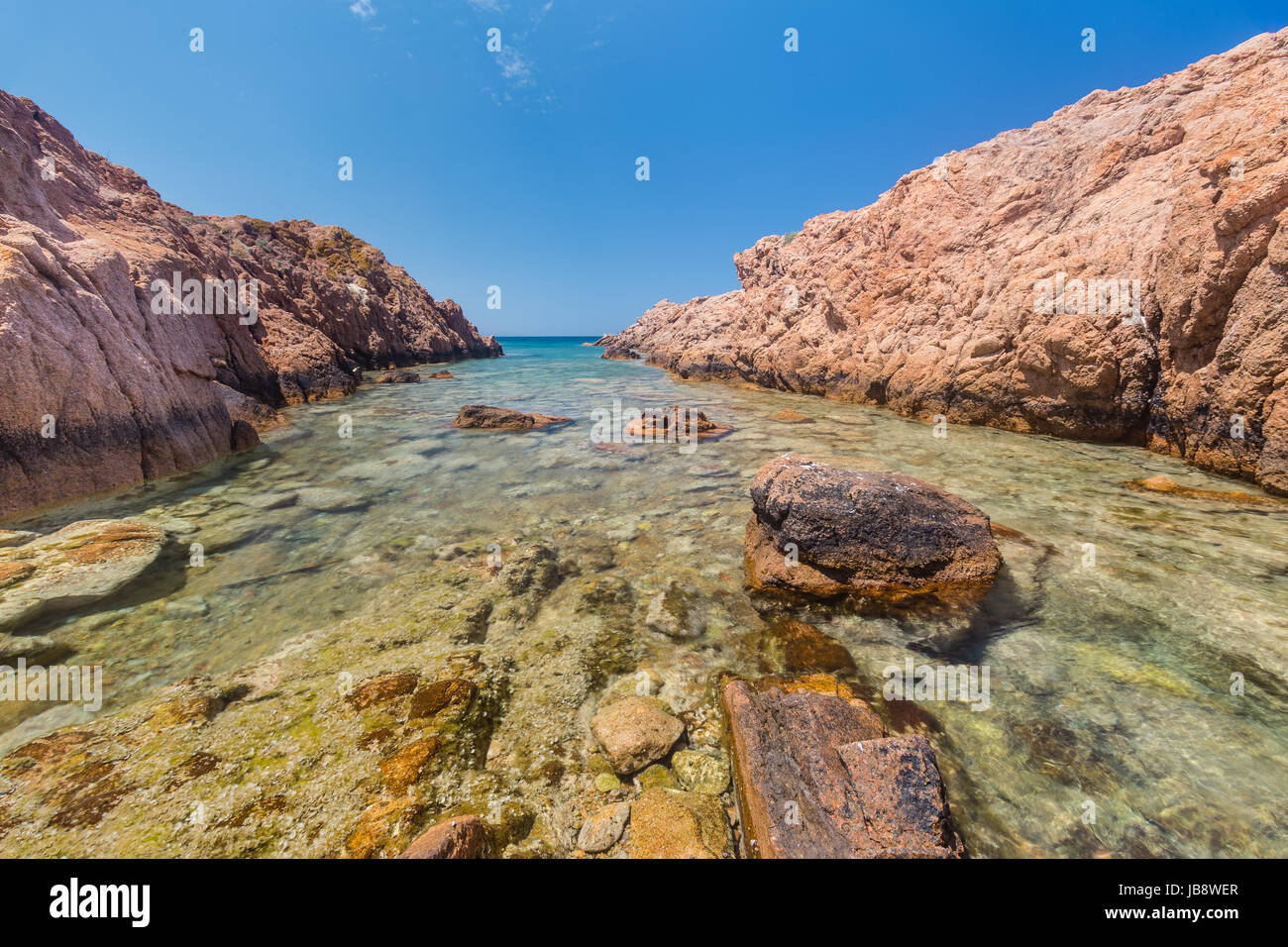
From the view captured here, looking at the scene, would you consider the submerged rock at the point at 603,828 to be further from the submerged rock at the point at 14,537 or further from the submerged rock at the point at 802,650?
the submerged rock at the point at 14,537

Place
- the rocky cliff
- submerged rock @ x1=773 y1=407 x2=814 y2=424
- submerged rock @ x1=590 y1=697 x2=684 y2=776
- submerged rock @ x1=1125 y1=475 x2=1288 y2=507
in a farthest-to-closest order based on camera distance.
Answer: submerged rock @ x1=773 y1=407 x2=814 y2=424
the rocky cliff
submerged rock @ x1=1125 y1=475 x2=1288 y2=507
submerged rock @ x1=590 y1=697 x2=684 y2=776

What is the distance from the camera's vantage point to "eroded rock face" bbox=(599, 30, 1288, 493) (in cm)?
760

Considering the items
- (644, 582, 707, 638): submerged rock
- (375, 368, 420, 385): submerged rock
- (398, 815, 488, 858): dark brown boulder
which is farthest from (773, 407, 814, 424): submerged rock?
(375, 368, 420, 385): submerged rock

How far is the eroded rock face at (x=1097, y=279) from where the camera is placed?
7.60m

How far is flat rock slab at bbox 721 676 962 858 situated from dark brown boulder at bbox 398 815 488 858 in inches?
61.7

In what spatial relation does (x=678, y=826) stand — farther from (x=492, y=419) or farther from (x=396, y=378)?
(x=396, y=378)

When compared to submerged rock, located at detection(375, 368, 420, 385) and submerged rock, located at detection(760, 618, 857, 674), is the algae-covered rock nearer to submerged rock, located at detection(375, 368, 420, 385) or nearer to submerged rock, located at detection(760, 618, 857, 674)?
submerged rock, located at detection(760, 618, 857, 674)

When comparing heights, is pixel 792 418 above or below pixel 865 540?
above

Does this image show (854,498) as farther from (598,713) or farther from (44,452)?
(44,452)

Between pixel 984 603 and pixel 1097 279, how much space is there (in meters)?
11.7

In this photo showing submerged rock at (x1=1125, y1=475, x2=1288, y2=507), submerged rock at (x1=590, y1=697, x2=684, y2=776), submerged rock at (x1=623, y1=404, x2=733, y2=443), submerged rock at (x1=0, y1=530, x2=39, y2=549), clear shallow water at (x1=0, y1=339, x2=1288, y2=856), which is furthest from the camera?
submerged rock at (x1=623, y1=404, x2=733, y2=443)

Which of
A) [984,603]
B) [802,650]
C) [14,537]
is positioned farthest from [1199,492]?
[14,537]

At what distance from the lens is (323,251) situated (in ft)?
131

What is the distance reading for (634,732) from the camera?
10.9ft
